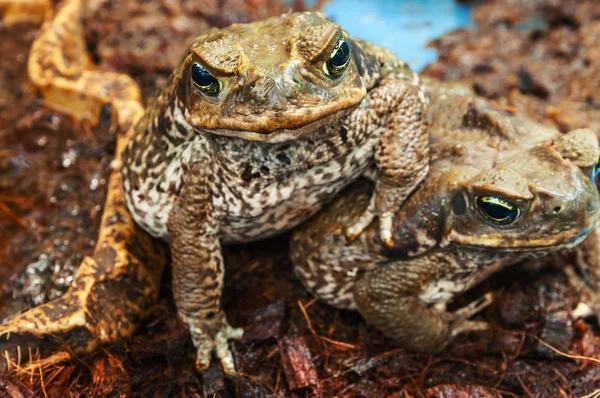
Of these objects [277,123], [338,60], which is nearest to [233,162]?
[277,123]

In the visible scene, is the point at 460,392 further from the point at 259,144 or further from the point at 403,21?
the point at 403,21

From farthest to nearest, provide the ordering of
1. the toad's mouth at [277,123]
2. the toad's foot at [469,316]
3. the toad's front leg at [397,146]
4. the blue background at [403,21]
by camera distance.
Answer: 1. the blue background at [403,21]
2. the toad's foot at [469,316]
3. the toad's front leg at [397,146]
4. the toad's mouth at [277,123]

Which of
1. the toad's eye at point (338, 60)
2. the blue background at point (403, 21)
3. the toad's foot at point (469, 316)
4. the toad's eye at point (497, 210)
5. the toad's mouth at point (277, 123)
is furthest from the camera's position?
the blue background at point (403, 21)

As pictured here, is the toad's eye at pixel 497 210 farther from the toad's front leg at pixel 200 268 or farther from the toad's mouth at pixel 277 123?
the toad's front leg at pixel 200 268

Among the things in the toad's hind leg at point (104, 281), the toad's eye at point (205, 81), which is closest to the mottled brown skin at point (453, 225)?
the toad's hind leg at point (104, 281)

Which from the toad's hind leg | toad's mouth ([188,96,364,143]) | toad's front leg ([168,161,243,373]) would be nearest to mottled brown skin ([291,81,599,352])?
toad's front leg ([168,161,243,373])

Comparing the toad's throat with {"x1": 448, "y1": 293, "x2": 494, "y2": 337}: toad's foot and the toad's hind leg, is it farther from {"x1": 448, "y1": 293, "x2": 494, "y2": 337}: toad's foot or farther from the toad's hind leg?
{"x1": 448, "y1": 293, "x2": 494, "y2": 337}: toad's foot
